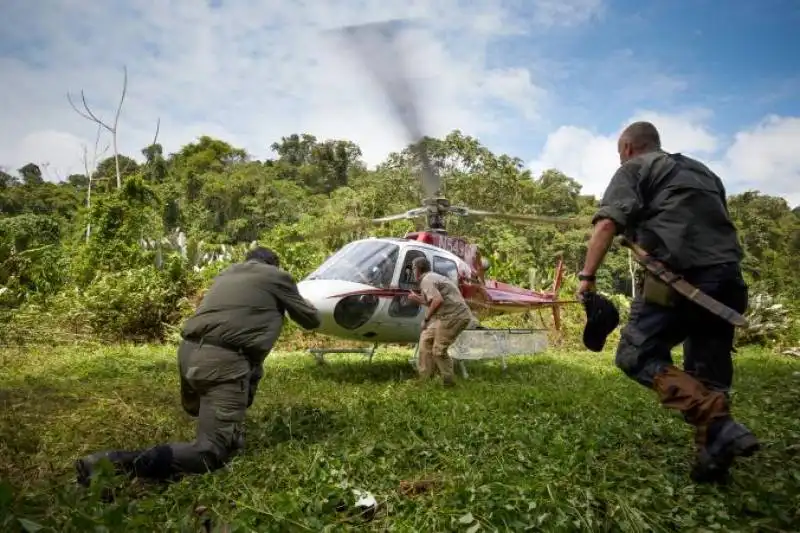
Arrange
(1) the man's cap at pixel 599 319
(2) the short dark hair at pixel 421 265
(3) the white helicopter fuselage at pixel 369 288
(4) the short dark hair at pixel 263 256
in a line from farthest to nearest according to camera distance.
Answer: (2) the short dark hair at pixel 421 265
(3) the white helicopter fuselage at pixel 369 288
(4) the short dark hair at pixel 263 256
(1) the man's cap at pixel 599 319

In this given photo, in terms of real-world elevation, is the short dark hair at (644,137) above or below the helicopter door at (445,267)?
above

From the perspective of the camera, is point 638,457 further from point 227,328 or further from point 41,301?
point 41,301

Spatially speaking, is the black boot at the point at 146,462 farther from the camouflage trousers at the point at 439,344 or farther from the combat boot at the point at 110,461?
the camouflage trousers at the point at 439,344

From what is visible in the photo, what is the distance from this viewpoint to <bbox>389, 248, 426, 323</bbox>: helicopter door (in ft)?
24.6

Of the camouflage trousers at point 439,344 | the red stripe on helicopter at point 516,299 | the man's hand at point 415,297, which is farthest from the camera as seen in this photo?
the red stripe on helicopter at point 516,299

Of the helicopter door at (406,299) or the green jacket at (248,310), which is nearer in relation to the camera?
the green jacket at (248,310)

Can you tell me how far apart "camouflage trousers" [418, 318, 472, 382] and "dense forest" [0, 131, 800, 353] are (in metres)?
2.70

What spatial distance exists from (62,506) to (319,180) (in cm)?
5194

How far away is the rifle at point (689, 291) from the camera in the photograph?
2.95m

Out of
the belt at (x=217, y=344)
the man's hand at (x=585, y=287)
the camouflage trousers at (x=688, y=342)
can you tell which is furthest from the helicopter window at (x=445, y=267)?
the camouflage trousers at (x=688, y=342)

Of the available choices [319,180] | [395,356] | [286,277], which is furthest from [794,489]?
[319,180]

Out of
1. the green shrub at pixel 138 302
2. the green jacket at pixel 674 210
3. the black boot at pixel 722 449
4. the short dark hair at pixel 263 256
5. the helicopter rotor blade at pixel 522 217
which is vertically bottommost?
the green shrub at pixel 138 302

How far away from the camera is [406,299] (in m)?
7.62

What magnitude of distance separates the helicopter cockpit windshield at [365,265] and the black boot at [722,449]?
4.85 m
